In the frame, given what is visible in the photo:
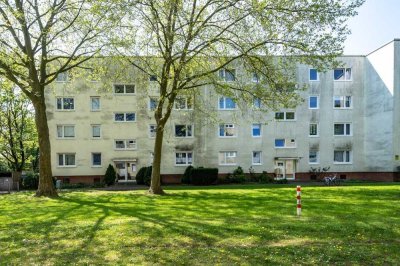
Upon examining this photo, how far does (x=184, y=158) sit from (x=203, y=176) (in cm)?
421

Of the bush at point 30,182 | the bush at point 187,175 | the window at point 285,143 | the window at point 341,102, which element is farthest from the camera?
the window at point 341,102

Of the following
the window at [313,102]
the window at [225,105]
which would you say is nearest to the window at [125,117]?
the window at [225,105]

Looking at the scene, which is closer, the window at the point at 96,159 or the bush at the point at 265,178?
the bush at the point at 265,178

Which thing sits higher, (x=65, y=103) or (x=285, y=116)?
(x=65, y=103)

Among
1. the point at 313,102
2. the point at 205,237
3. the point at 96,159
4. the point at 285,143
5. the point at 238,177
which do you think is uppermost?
the point at 313,102

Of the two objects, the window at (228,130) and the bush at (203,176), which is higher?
the window at (228,130)

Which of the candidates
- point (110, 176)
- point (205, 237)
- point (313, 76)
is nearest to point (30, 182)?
point (110, 176)

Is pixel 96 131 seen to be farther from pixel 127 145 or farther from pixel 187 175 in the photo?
pixel 187 175

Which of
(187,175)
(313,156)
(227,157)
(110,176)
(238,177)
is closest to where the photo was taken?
(110,176)

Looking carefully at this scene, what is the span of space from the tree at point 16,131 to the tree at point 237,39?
28958mm

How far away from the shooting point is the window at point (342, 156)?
41000 millimetres

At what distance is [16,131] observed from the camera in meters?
44.7

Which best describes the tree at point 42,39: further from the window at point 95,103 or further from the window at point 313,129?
the window at point 313,129

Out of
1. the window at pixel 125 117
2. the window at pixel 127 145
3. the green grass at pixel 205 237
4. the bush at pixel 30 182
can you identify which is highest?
the window at pixel 125 117
